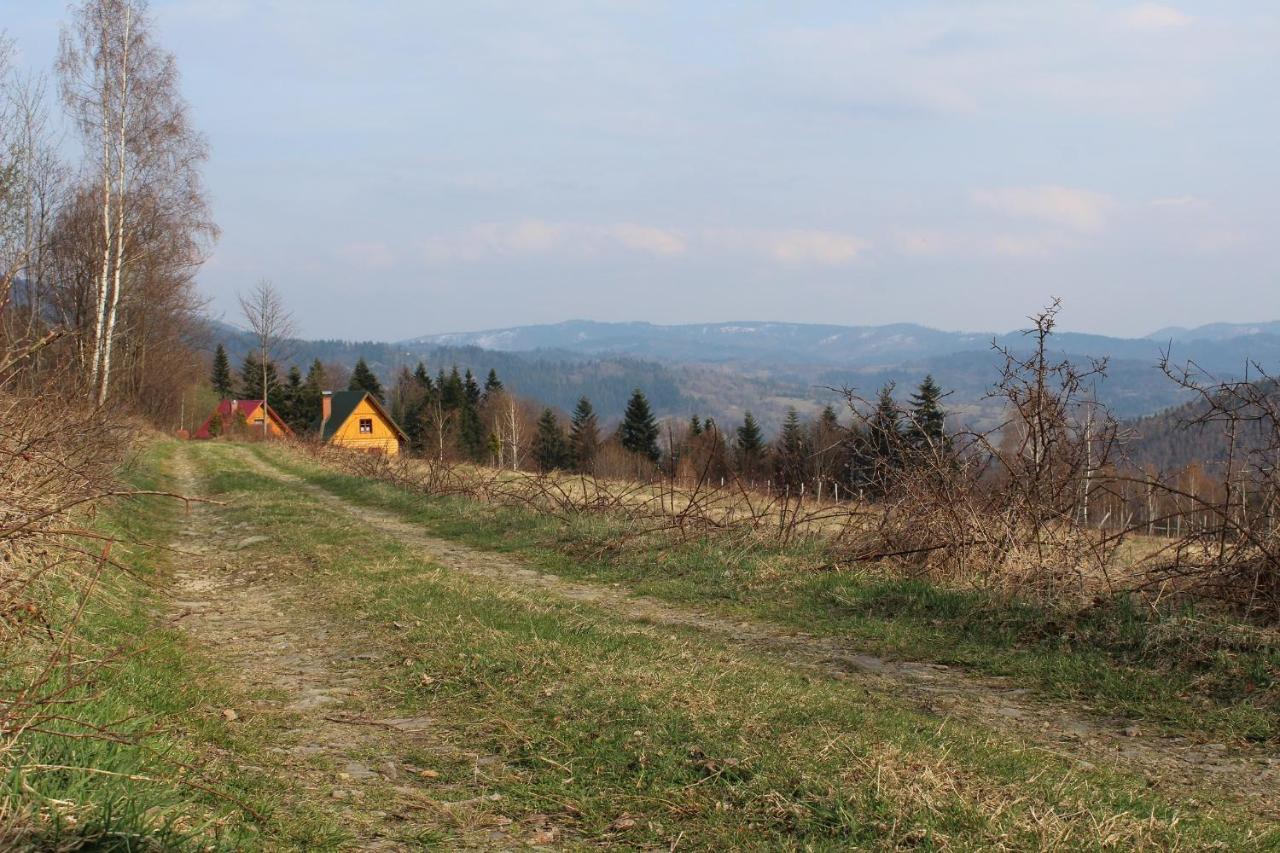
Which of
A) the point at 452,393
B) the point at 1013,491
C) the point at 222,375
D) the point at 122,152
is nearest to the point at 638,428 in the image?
the point at 452,393

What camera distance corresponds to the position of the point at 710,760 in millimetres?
4484

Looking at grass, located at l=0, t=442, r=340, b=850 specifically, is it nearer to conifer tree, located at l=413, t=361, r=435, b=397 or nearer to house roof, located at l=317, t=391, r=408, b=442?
house roof, located at l=317, t=391, r=408, b=442

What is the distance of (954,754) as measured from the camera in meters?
4.70

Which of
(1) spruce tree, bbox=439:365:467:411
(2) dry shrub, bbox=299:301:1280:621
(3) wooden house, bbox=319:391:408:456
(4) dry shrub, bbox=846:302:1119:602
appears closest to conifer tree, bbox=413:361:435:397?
(1) spruce tree, bbox=439:365:467:411

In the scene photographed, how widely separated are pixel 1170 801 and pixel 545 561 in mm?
8565

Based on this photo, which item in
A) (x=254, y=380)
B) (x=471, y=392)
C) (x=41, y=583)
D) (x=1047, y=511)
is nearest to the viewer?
(x=41, y=583)

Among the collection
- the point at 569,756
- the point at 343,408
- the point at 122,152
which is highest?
the point at 122,152

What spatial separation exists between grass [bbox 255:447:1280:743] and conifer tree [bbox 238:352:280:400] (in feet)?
224

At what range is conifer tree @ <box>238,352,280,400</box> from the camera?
7588 cm

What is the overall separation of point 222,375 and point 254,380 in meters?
21.9

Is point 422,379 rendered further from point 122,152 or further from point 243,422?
point 122,152

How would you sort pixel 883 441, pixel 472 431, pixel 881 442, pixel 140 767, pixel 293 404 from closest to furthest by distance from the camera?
pixel 140 767 → pixel 883 441 → pixel 881 442 → pixel 472 431 → pixel 293 404

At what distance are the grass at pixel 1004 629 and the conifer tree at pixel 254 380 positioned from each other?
224 ft

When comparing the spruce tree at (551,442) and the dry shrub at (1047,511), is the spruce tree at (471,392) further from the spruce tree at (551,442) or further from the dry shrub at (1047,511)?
the dry shrub at (1047,511)
